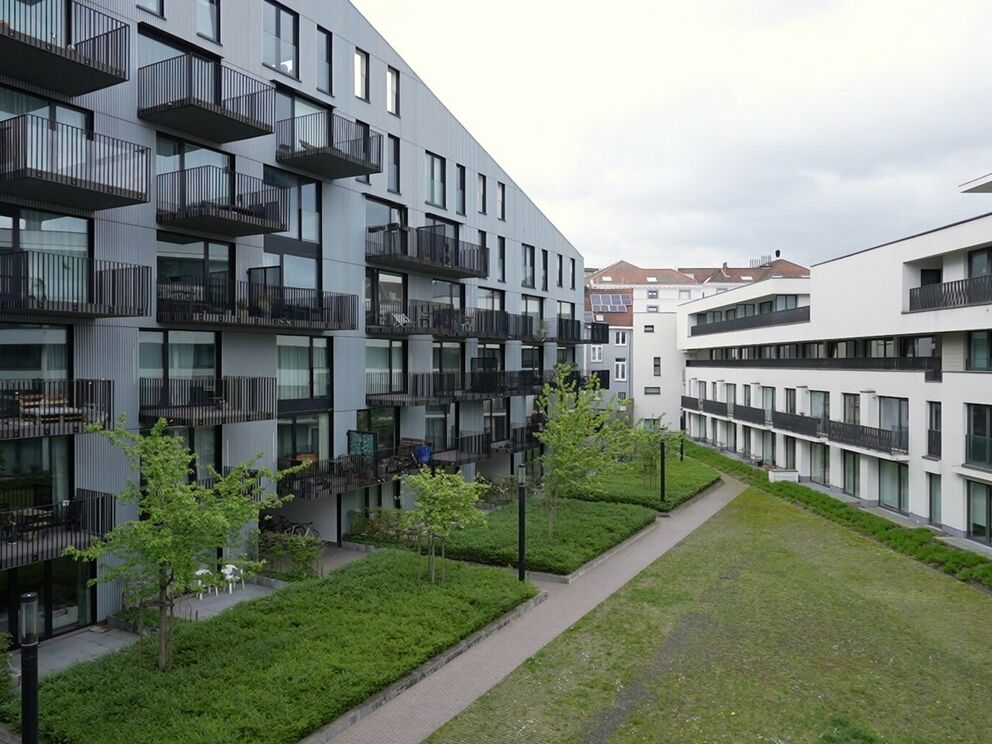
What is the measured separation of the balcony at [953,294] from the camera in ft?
75.9

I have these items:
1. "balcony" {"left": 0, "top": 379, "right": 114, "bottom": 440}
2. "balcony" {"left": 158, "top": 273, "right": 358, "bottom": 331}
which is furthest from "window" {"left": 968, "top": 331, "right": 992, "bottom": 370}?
"balcony" {"left": 0, "top": 379, "right": 114, "bottom": 440}

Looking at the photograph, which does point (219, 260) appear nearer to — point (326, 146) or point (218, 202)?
point (218, 202)

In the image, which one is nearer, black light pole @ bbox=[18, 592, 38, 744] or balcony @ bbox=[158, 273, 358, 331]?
black light pole @ bbox=[18, 592, 38, 744]

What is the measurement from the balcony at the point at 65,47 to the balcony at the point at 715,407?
40.6 metres

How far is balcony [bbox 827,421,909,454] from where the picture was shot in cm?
2798

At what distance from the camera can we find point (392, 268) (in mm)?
25375

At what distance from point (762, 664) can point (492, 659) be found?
16.6 feet

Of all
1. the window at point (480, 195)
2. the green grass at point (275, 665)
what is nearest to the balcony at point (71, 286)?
the green grass at point (275, 665)

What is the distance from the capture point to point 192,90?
53.0 feet

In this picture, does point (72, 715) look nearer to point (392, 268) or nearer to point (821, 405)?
point (392, 268)

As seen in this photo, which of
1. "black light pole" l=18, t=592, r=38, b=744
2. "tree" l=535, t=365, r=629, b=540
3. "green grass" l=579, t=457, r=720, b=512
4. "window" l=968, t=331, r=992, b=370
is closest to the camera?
→ "black light pole" l=18, t=592, r=38, b=744

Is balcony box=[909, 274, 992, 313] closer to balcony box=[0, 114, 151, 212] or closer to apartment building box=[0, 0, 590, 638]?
apartment building box=[0, 0, 590, 638]

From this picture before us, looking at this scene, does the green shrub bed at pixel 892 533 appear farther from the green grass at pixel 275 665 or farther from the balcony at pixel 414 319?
the balcony at pixel 414 319

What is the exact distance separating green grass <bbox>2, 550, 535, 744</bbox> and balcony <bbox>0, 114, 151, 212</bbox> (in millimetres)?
8351
